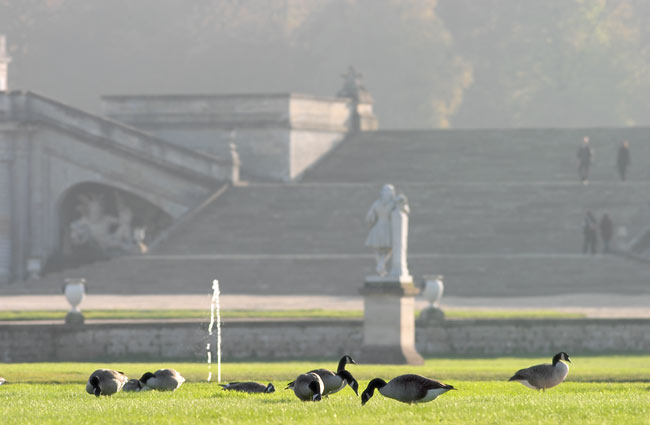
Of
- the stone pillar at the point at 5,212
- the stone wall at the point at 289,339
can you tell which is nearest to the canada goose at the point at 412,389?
the stone wall at the point at 289,339

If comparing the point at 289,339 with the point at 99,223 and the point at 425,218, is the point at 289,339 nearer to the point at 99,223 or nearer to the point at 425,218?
the point at 425,218

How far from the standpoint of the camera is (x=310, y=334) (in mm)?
31562

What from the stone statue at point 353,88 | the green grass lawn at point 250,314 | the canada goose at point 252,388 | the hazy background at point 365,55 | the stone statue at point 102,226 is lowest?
the canada goose at point 252,388

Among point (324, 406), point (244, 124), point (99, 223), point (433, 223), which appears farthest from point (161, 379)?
point (244, 124)

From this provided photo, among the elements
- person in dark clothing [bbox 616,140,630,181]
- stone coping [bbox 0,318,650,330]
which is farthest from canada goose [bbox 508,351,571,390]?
person in dark clothing [bbox 616,140,630,181]

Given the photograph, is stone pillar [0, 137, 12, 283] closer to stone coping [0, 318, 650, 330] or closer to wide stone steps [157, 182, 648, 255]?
wide stone steps [157, 182, 648, 255]

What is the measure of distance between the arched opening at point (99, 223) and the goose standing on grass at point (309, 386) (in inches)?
1405

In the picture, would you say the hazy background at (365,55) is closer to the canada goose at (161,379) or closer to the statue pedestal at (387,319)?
the statue pedestal at (387,319)

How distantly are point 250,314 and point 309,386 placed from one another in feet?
61.1

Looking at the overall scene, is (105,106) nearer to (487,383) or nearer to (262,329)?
(262,329)

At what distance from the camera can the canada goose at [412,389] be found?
1593 centimetres

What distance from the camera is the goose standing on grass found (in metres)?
16.6

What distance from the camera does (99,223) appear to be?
5356 cm

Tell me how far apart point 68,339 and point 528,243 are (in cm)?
1745
